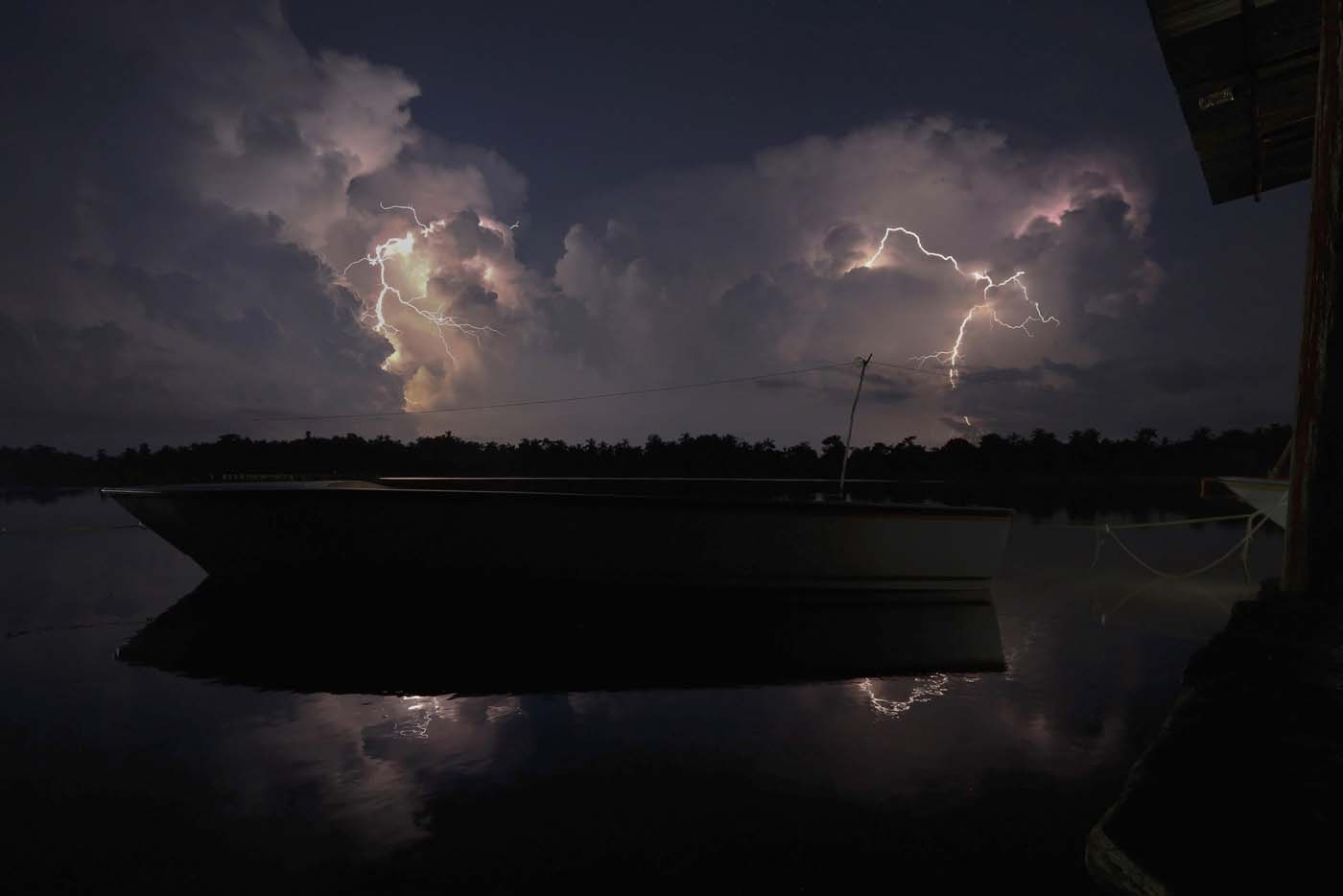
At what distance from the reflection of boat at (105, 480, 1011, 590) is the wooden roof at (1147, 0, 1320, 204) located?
4.68 m

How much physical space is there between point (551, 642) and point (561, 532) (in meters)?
1.57

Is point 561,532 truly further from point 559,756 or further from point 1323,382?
point 1323,382

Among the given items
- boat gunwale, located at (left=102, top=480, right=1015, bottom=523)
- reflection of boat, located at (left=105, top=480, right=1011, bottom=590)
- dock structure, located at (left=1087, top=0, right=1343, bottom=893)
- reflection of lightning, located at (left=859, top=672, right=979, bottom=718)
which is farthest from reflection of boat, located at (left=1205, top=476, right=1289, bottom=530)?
reflection of lightning, located at (left=859, top=672, right=979, bottom=718)

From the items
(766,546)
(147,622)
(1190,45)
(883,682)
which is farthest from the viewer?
(766,546)

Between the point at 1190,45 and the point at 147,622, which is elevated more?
the point at 1190,45

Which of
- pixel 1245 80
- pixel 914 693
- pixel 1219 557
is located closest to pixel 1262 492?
pixel 1219 557

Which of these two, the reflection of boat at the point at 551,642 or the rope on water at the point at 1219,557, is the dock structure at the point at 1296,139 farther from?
the rope on water at the point at 1219,557

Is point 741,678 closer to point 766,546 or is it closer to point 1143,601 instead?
point 766,546

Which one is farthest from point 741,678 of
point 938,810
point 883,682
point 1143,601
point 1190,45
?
point 1143,601

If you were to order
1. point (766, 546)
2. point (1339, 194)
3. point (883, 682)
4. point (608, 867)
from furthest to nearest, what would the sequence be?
point (766, 546) < point (883, 682) < point (1339, 194) < point (608, 867)

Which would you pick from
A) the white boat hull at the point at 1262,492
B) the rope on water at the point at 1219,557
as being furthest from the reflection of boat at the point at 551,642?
the white boat hull at the point at 1262,492

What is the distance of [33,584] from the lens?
10.6 meters

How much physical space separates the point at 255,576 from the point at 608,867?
804 centimetres

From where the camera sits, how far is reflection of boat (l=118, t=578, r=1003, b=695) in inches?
208
